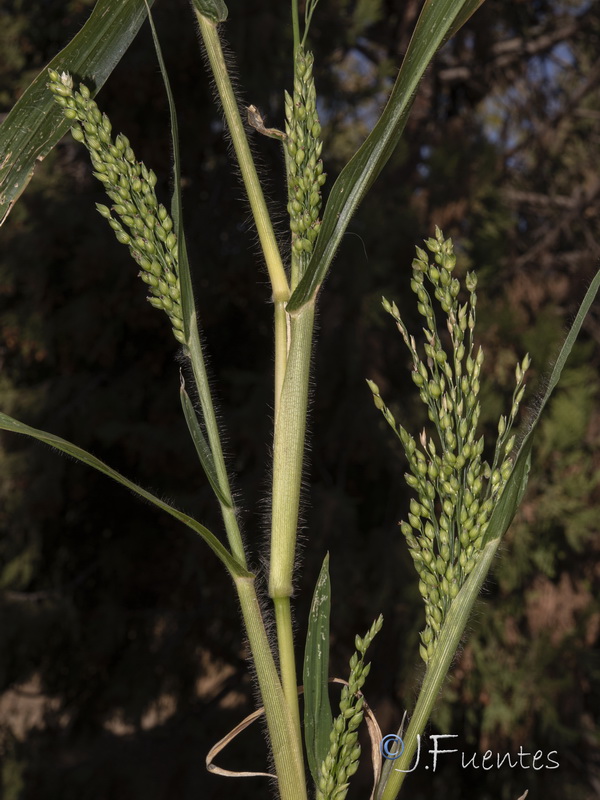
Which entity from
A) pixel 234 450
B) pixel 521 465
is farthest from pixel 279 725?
pixel 234 450

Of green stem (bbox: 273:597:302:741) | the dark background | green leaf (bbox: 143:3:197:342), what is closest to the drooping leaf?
green leaf (bbox: 143:3:197:342)

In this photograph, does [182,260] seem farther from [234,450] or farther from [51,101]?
[234,450]

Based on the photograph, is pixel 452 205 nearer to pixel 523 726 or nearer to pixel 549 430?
pixel 549 430

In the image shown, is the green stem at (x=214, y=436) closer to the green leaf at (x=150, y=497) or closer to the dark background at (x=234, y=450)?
the green leaf at (x=150, y=497)

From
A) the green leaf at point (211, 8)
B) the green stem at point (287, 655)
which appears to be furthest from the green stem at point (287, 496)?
the green leaf at point (211, 8)

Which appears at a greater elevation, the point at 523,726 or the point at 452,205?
the point at 452,205

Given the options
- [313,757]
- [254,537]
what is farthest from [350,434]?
[313,757]
